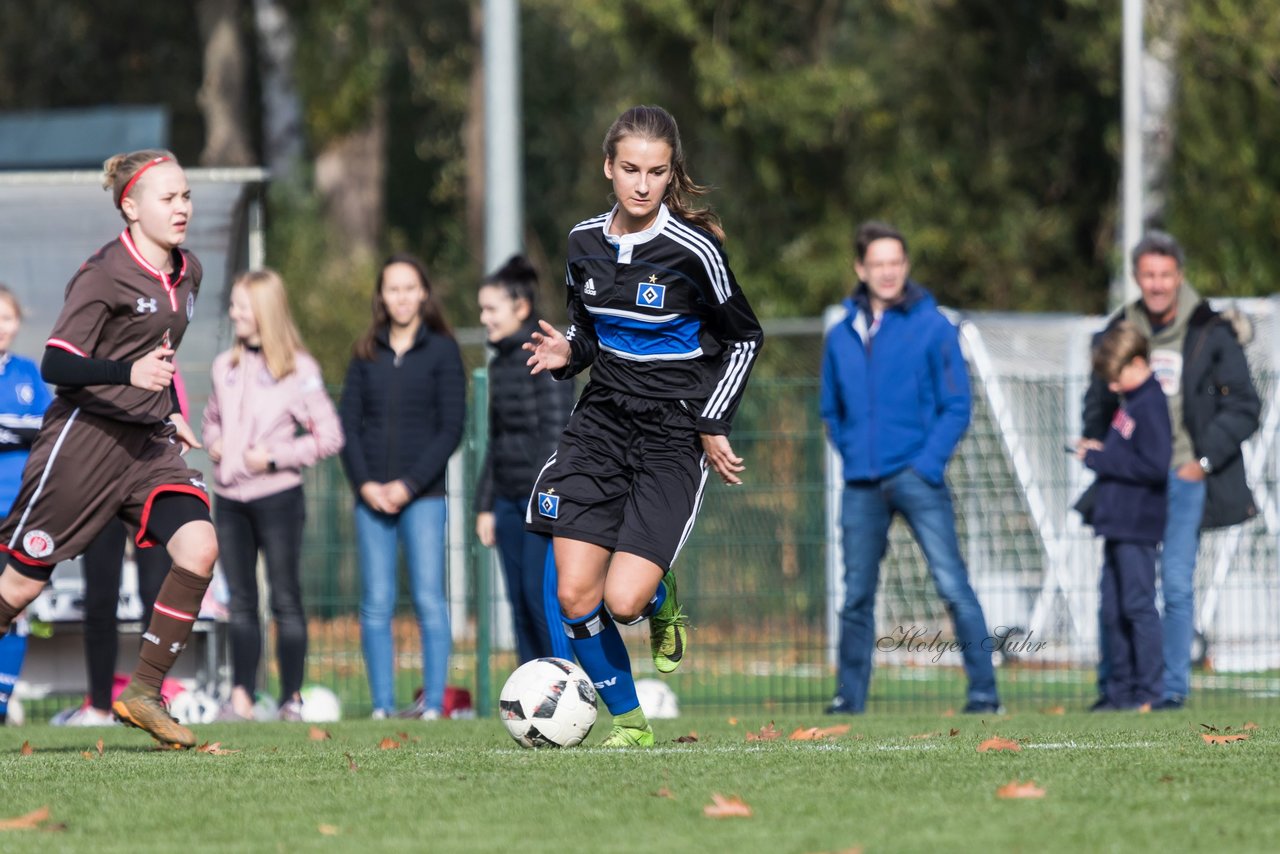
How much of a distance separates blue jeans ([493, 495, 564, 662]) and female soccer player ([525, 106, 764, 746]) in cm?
279

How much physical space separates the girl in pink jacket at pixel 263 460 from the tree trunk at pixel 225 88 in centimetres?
1673

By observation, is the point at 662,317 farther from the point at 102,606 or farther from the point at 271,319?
the point at 102,606

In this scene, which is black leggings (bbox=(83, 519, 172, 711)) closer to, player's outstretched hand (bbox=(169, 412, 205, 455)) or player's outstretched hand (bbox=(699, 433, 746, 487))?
player's outstretched hand (bbox=(169, 412, 205, 455))

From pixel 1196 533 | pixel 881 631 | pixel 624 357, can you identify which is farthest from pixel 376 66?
pixel 624 357

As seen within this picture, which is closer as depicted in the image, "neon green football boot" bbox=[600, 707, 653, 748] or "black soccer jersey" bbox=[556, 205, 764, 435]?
"black soccer jersey" bbox=[556, 205, 764, 435]

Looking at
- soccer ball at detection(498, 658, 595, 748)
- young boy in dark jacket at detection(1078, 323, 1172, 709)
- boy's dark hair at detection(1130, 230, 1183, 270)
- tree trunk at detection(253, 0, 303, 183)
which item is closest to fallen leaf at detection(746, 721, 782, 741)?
soccer ball at detection(498, 658, 595, 748)

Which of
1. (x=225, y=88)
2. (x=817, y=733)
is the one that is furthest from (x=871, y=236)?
(x=225, y=88)

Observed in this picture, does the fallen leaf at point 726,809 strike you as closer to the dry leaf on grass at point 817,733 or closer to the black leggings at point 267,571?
the dry leaf on grass at point 817,733

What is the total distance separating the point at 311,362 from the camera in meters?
10.2

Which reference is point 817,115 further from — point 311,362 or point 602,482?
point 602,482

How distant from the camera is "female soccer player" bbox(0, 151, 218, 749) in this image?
6.85 m

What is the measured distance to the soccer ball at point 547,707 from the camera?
21.9 ft

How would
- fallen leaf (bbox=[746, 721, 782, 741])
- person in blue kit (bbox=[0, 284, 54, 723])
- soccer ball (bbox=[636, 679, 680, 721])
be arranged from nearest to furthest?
fallen leaf (bbox=[746, 721, 782, 741]) < person in blue kit (bbox=[0, 284, 54, 723]) < soccer ball (bbox=[636, 679, 680, 721])

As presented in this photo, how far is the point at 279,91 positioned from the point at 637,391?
70.0 feet
